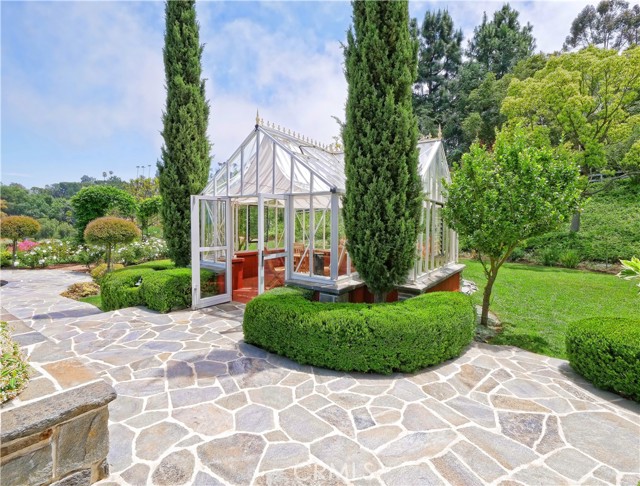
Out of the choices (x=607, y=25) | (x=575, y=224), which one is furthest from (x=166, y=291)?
(x=607, y=25)

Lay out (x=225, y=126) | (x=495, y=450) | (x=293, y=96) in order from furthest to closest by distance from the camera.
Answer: (x=225, y=126) → (x=293, y=96) → (x=495, y=450)

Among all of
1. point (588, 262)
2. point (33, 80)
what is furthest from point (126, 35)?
point (588, 262)

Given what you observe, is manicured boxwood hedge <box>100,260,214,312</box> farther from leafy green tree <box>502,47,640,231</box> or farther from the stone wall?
leafy green tree <box>502,47,640,231</box>

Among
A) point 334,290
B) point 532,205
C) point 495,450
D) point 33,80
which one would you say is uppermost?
point 33,80

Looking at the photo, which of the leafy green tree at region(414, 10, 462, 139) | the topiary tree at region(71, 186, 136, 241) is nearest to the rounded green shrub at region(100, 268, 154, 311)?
the topiary tree at region(71, 186, 136, 241)

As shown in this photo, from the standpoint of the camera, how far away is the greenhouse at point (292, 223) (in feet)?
20.8

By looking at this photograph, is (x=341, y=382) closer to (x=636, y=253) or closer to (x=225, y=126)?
(x=225, y=126)

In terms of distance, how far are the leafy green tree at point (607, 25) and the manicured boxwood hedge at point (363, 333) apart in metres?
36.8

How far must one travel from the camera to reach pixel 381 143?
517 centimetres

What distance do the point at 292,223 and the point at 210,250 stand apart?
189 centimetres

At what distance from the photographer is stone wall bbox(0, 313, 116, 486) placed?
1819mm

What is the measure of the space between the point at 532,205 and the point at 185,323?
6348mm

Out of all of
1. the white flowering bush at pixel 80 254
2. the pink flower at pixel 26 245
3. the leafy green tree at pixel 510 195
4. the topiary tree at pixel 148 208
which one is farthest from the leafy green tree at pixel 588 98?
the pink flower at pixel 26 245

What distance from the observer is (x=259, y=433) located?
2891 millimetres
